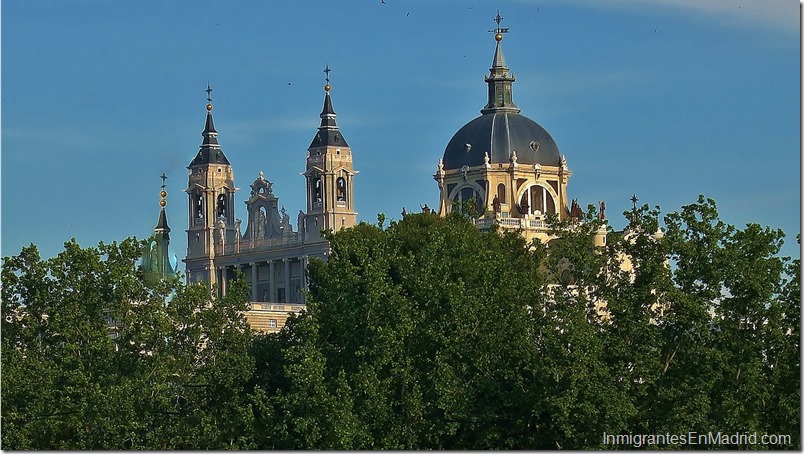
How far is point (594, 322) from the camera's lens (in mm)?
78000

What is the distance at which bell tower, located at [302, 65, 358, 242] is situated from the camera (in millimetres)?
153250

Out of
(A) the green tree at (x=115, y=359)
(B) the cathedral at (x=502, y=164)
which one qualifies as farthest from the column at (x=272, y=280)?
(A) the green tree at (x=115, y=359)

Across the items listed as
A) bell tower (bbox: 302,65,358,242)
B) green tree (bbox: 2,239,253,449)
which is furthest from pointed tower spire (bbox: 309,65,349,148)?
green tree (bbox: 2,239,253,449)

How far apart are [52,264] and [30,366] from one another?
3563 mm

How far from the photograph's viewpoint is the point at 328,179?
15338cm

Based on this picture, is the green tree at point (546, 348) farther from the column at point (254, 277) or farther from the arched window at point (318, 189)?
the column at point (254, 277)

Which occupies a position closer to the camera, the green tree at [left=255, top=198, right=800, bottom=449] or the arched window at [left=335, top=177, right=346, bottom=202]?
the green tree at [left=255, top=198, right=800, bottom=449]

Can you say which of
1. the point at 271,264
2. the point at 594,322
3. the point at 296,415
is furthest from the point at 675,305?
the point at 271,264

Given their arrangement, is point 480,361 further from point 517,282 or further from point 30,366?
point 30,366

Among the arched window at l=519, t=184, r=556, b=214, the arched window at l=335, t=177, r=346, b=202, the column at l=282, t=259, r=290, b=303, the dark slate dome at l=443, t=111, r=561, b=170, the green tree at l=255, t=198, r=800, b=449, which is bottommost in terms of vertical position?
the green tree at l=255, t=198, r=800, b=449

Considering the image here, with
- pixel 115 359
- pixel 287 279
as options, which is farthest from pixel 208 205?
pixel 115 359

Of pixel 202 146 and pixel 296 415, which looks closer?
pixel 296 415

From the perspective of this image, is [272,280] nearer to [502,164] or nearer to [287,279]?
[287,279]

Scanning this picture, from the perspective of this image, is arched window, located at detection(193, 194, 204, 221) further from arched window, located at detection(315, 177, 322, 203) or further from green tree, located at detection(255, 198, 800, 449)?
green tree, located at detection(255, 198, 800, 449)
